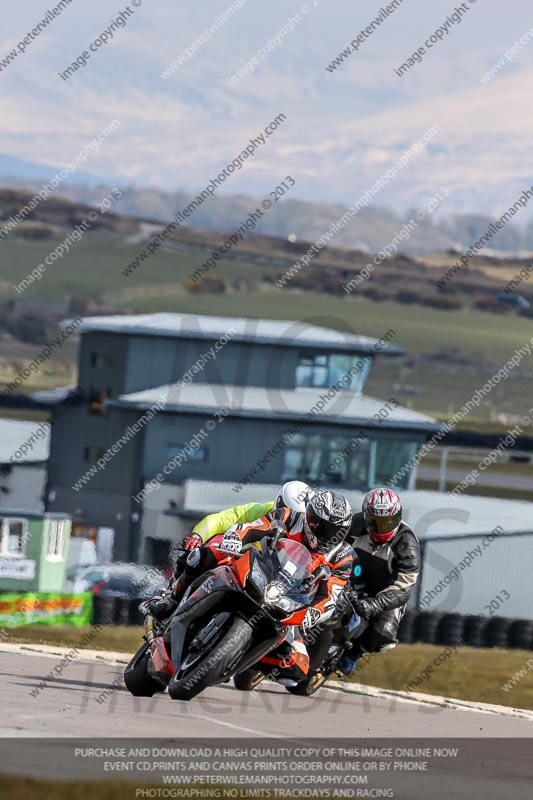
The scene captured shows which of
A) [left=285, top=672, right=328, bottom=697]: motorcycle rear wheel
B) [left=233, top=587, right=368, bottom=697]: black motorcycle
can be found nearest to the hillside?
[left=285, top=672, right=328, bottom=697]: motorcycle rear wheel

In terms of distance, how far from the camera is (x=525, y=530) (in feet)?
156

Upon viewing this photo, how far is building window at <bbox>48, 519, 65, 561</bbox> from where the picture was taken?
148 feet

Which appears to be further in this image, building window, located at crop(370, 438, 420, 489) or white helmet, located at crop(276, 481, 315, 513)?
building window, located at crop(370, 438, 420, 489)

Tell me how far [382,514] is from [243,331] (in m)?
55.2

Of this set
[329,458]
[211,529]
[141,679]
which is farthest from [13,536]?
[211,529]

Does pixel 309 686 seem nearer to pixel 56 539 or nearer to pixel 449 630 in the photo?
pixel 449 630

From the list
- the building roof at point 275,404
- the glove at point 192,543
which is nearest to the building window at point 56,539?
the building roof at point 275,404

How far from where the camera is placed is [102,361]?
69438mm

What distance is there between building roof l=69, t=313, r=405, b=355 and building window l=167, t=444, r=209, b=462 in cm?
602

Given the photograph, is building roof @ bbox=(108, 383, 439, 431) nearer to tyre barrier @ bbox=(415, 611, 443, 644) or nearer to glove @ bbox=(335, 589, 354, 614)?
tyre barrier @ bbox=(415, 611, 443, 644)

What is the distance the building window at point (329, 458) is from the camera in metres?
62.9

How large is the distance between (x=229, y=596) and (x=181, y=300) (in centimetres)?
12778

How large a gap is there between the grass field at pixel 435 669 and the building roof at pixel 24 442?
36543 millimetres

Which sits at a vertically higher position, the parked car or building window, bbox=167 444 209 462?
building window, bbox=167 444 209 462
